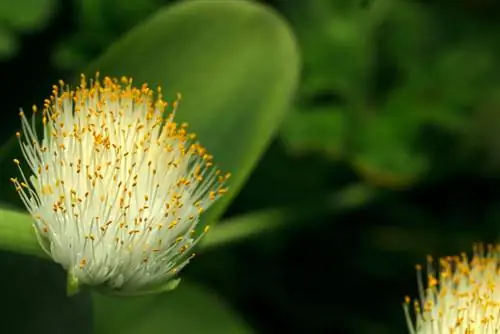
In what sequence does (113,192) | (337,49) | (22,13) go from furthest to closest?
(337,49), (22,13), (113,192)

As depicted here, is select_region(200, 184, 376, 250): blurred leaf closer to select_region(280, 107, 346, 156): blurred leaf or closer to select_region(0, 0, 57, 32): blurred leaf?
select_region(280, 107, 346, 156): blurred leaf

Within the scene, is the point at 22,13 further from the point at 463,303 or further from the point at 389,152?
the point at 463,303

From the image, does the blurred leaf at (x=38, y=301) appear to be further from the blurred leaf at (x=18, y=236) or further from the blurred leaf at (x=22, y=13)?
the blurred leaf at (x=22, y=13)

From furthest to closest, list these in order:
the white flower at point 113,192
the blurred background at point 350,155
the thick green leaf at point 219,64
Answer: the blurred background at point 350,155
the thick green leaf at point 219,64
the white flower at point 113,192

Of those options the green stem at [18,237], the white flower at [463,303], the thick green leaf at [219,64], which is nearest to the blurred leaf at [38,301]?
the green stem at [18,237]

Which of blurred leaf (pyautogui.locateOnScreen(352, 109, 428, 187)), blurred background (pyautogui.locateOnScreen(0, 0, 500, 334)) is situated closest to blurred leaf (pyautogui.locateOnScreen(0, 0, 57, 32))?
blurred background (pyautogui.locateOnScreen(0, 0, 500, 334))

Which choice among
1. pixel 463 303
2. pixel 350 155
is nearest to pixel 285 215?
pixel 350 155
